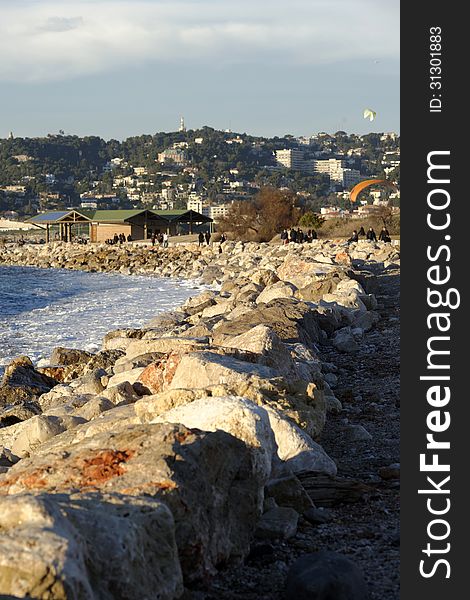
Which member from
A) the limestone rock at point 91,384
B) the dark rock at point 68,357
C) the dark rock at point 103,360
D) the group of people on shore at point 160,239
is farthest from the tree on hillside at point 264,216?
the limestone rock at point 91,384

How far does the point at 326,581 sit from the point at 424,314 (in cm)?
134

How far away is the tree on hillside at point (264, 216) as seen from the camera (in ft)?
188

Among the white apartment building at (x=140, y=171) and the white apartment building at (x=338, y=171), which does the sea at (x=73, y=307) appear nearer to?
the white apartment building at (x=338, y=171)

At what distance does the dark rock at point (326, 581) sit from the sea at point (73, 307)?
37.3 feet

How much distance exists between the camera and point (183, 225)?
227 feet

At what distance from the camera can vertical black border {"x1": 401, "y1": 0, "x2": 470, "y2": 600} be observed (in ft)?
12.9

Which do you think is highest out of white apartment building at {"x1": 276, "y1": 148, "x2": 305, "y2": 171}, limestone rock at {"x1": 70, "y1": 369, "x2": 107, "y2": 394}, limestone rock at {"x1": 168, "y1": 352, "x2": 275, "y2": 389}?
white apartment building at {"x1": 276, "y1": 148, "x2": 305, "y2": 171}

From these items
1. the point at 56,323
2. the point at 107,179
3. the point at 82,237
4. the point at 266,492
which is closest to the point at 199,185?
the point at 107,179

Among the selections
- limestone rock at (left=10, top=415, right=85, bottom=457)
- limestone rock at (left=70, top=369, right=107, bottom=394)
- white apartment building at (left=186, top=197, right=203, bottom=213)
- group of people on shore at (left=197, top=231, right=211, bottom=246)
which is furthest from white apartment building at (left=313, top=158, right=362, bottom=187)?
limestone rock at (left=10, top=415, right=85, bottom=457)

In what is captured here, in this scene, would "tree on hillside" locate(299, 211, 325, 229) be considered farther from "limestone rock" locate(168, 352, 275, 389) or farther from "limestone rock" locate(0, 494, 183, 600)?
"limestone rock" locate(0, 494, 183, 600)

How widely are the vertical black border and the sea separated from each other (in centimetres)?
1085

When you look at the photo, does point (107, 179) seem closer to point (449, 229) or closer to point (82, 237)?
point (82, 237)

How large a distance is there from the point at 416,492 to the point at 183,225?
6552cm

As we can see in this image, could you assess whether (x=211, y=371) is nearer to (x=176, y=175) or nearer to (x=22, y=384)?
(x=22, y=384)
